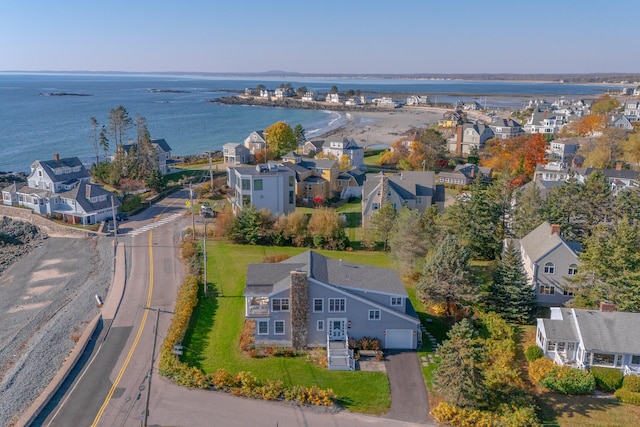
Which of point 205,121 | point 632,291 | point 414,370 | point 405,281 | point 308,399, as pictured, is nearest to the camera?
point 308,399

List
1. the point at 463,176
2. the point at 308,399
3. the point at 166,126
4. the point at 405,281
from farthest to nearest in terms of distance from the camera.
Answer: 1. the point at 166,126
2. the point at 463,176
3. the point at 405,281
4. the point at 308,399

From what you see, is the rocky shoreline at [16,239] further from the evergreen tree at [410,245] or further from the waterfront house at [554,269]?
the waterfront house at [554,269]

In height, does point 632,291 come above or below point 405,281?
above

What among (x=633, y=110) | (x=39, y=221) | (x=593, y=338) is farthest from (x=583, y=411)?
(x=633, y=110)

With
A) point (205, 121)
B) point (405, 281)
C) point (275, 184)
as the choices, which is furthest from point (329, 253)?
point (205, 121)

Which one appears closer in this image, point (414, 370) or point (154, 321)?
point (414, 370)

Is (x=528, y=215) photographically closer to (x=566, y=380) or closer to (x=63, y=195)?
(x=566, y=380)

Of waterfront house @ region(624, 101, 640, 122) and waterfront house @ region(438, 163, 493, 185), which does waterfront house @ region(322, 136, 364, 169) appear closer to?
waterfront house @ region(438, 163, 493, 185)

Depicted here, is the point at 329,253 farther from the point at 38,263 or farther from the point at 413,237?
the point at 38,263
